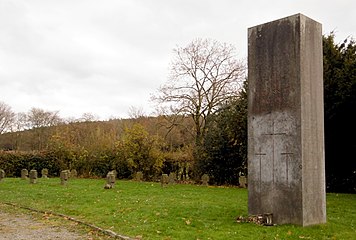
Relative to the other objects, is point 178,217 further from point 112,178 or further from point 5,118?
point 5,118

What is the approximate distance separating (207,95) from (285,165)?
2257 centimetres

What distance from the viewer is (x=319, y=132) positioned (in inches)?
429

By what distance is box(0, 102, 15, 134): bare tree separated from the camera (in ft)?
150

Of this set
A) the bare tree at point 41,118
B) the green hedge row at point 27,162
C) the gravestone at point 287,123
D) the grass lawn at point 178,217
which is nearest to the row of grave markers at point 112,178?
the grass lawn at point 178,217

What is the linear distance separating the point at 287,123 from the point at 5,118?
42274mm

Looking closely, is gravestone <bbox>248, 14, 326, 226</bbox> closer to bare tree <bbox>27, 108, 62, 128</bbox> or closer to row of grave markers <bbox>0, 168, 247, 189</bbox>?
row of grave markers <bbox>0, 168, 247, 189</bbox>

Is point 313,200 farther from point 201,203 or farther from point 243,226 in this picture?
point 201,203

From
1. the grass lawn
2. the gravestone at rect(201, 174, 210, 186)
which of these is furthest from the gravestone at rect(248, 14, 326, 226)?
the gravestone at rect(201, 174, 210, 186)

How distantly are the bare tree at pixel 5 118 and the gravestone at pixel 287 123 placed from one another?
39.4 m

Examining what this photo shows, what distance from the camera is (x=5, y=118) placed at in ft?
153

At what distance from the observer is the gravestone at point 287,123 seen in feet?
33.8

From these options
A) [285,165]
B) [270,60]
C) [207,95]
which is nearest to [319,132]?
[285,165]

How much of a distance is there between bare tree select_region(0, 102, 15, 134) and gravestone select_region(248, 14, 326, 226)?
39.4 m

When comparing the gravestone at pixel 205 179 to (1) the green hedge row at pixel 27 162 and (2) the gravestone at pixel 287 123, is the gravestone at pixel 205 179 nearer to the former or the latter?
(2) the gravestone at pixel 287 123
